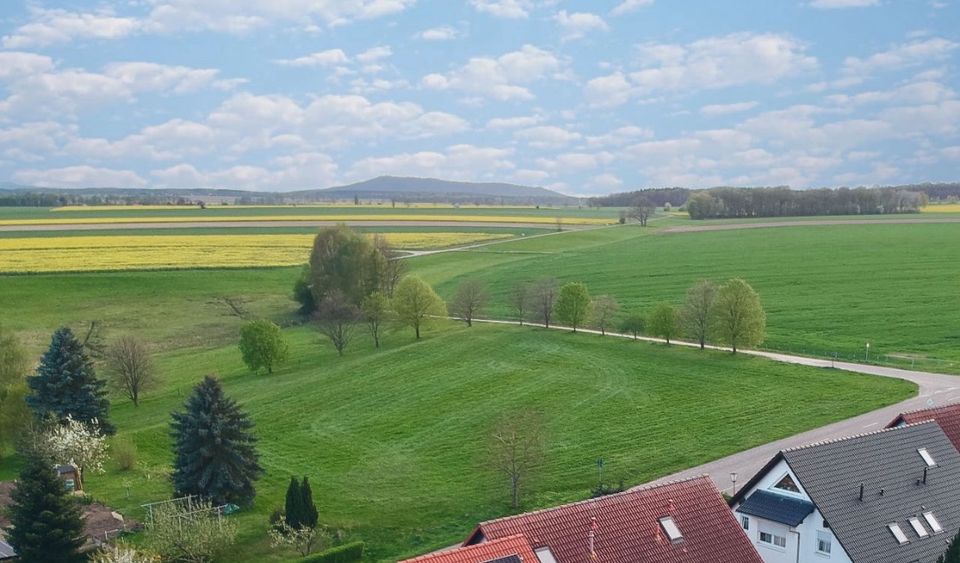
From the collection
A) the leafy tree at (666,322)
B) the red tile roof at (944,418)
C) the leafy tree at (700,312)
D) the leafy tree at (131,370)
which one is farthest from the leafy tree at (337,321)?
the red tile roof at (944,418)

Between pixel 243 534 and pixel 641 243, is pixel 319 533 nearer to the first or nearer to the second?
pixel 243 534

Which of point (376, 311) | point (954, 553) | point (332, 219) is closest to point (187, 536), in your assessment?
point (954, 553)

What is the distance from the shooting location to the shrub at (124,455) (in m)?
40.2

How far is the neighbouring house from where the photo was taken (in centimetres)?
2003

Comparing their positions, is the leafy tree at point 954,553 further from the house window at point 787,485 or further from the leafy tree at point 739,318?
the leafy tree at point 739,318

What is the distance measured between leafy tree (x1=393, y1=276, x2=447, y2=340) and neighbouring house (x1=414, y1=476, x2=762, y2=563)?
45.4m

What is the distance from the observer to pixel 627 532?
21.3 meters

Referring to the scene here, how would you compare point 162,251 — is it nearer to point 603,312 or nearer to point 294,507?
point 603,312

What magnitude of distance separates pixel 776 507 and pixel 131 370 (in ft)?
140

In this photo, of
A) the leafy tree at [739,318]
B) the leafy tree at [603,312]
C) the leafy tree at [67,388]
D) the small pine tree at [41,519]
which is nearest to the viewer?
the small pine tree at [41,519]

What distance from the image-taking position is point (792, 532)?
24.6m

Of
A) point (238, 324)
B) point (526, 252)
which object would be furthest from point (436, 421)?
point (526, 252)

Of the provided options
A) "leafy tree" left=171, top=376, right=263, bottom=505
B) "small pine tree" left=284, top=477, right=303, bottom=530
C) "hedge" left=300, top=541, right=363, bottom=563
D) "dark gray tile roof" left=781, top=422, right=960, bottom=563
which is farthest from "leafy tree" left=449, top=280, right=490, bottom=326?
"dark gray tile roof" left=781, top=422, right=960, bottom=563

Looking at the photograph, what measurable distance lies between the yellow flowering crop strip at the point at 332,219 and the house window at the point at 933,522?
482 feet
